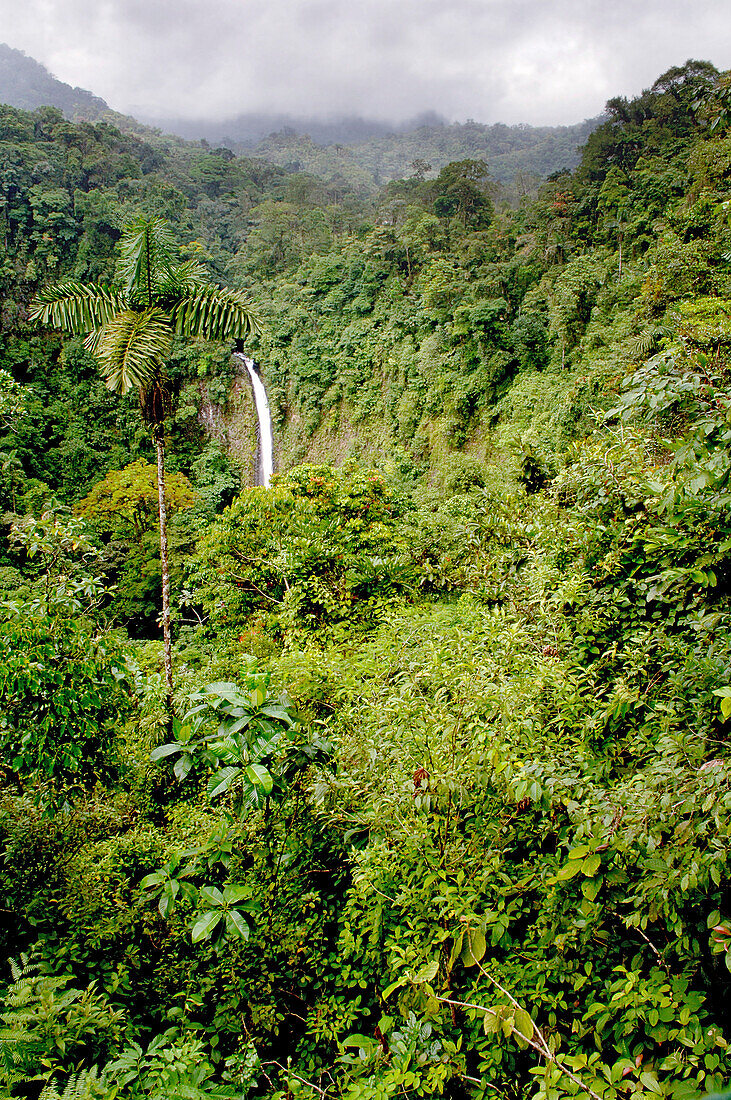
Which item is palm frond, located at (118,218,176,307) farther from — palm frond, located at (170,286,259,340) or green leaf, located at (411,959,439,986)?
green leaf, located at (411,959,439,986)

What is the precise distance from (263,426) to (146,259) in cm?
1963

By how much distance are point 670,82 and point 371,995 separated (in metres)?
25.7

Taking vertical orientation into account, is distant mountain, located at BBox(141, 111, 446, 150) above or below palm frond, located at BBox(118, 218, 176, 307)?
above

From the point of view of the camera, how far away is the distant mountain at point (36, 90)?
248 ft

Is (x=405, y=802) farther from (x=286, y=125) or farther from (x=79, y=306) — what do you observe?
(x=286, y=125)

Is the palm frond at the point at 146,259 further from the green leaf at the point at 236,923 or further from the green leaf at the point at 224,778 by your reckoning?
the green leaf at the point at 236,923

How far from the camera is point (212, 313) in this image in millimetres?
6219

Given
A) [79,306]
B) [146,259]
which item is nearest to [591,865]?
[146,259]

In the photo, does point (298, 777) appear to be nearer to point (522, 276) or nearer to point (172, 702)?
point (172, 702)

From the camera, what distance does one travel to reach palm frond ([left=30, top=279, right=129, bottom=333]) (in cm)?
606

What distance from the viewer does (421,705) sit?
2781 mm

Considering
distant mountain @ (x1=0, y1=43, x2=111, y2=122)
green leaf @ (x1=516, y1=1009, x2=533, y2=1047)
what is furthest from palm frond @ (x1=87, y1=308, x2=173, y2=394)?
distant mountain @ (x1=0, y1=43, x2=111, y2=122)

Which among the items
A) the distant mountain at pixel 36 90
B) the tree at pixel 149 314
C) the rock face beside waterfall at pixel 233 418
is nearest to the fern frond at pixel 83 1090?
the tree at pixel 149 314

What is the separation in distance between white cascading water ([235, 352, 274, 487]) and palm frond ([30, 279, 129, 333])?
1760cm
